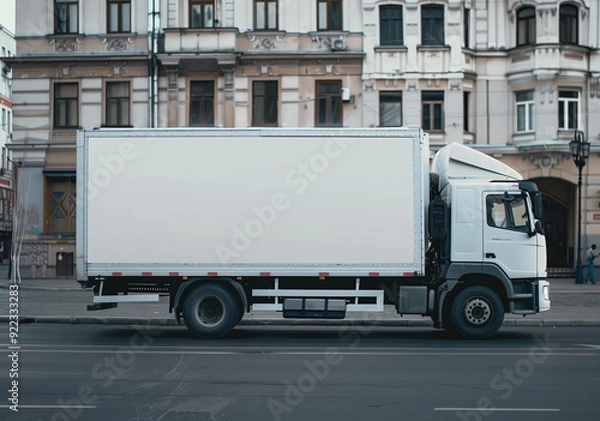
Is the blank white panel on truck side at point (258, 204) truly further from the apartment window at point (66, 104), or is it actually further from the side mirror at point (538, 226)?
the apartment window at point (66, 104)

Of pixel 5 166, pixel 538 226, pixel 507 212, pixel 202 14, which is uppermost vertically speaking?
pixel 202 14

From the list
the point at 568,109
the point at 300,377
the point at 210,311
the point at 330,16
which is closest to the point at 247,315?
the point at 210,311

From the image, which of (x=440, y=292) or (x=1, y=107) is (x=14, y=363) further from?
(x=1, y=107)

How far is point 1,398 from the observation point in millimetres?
9781

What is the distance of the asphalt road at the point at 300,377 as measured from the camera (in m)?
9.16

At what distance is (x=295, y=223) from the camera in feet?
54.1

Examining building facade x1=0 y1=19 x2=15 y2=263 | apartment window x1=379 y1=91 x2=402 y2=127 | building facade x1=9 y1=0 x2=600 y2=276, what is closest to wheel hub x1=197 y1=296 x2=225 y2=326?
building facade x1=9 y1=0 x2=600 y2=276

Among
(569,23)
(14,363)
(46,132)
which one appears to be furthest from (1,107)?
(14,363)

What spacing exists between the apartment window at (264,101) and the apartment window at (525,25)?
33.2 feet

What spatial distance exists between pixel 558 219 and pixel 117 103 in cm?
1918

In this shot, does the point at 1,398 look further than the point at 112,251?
No

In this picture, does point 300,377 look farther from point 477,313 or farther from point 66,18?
point 66,18

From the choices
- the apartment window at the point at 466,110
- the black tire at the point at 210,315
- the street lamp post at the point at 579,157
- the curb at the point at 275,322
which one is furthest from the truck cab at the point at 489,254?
the apartment window at the point at 466,110

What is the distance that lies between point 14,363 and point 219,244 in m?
5.17
